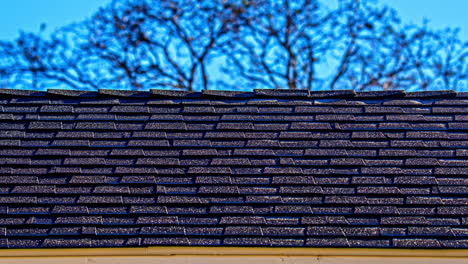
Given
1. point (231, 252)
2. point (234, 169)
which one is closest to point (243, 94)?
point (234, 169)

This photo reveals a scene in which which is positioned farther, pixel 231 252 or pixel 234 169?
pixel 234 169

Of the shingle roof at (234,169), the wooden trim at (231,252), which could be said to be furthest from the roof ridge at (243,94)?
the wooden trim at (231,252)

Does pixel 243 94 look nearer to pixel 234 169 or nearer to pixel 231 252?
pixel 234 169

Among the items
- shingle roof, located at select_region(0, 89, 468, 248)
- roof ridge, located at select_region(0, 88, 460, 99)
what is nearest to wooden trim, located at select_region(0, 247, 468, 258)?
shingle roof, located at select_region(0, 89, 468, 248)

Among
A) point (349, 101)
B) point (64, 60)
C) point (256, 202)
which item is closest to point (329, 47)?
point (64, 60)

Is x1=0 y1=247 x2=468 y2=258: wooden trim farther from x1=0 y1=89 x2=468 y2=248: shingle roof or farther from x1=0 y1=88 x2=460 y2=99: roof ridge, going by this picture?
x1=0 y1=88 x2=460 y2=99: roof ridge

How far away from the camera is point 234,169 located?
19.4 ft

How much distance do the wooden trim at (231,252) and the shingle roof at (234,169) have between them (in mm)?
45

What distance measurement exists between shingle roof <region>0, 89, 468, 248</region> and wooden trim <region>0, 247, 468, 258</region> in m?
0.04

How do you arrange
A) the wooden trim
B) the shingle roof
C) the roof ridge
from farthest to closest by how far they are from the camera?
1. the roof ridge
2. the shingle roof
3. the wooden trim

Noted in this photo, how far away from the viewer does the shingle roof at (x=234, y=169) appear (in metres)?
5.27

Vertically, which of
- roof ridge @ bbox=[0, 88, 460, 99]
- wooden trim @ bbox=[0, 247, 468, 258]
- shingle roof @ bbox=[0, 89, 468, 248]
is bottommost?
wooden trim @ bbox=[0, 247, 468, 258]

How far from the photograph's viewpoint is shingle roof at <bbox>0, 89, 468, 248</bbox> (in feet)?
17.3

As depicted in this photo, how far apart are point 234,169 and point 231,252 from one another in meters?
0.95
